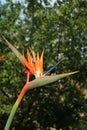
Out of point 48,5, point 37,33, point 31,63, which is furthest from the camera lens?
point 48,5

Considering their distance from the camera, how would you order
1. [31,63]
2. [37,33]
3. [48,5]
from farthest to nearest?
[48,5], [37,33], [31,63]

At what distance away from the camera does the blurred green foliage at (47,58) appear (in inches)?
623

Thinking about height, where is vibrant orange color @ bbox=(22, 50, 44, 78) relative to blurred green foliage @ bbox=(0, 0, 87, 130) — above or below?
above

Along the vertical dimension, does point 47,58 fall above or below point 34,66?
below

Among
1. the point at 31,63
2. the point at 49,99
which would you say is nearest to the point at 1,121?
the point at 49,99

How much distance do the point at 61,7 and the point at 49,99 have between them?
12.7ft

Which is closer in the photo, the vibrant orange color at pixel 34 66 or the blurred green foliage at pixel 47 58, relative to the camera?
the vibrant orange color at pixel 34 66

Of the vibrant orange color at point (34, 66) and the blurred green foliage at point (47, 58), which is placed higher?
the vibrant orange color at point (34, 66)

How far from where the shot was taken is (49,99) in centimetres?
1759

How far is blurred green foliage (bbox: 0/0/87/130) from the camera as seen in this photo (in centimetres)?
1584

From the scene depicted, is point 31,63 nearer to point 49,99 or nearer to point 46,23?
point 46,23

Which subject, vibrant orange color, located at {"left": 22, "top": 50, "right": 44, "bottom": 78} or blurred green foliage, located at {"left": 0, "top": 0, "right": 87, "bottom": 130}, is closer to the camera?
vibrant orange color, located at {"left": 22, "top": 50, "right": 44, "bottom": 78}

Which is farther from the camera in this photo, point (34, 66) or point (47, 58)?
point (47, 58)

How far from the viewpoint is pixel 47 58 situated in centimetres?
1586
